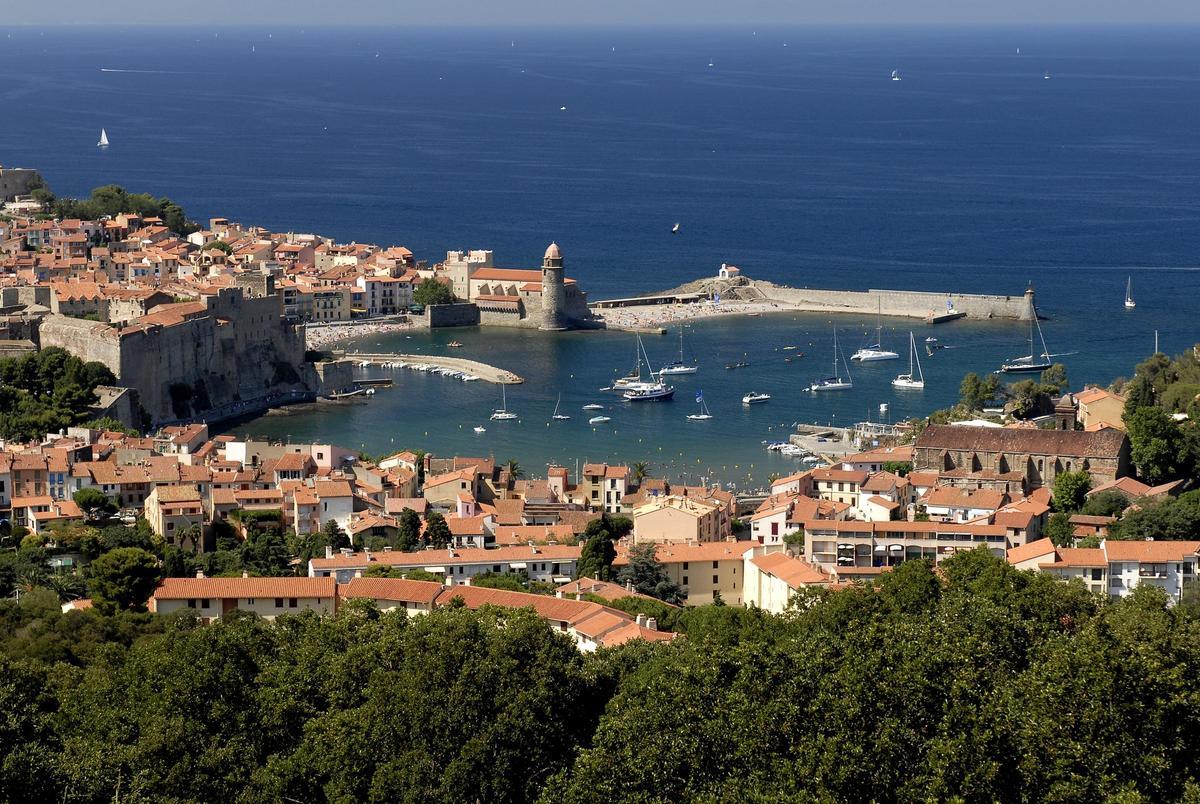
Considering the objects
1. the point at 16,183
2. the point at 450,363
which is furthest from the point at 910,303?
the point at 16,183

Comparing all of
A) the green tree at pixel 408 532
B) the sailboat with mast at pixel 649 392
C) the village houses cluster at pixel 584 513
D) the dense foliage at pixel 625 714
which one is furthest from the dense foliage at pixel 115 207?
the dense foliage at pixel 625 714

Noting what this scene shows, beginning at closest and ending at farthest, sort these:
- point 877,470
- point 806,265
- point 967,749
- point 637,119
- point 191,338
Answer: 1. point 967,749
2. point 877,470
3. point 191,338
4. point 806,265
5. point 637,119

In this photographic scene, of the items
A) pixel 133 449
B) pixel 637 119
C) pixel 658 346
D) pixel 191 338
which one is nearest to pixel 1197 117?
pixel 637 119

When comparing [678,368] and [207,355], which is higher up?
[207,355]

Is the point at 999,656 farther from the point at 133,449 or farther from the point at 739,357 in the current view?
the point at 739,357

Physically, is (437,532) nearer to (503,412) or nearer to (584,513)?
(584,513)

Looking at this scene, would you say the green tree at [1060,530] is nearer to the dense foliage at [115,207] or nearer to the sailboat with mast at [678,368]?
the sailboat with mast at [678,368]
